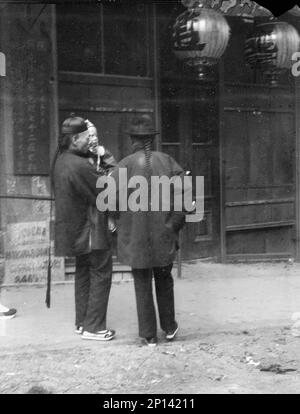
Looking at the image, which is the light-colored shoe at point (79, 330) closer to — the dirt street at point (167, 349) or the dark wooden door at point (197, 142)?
the dirt street at point (167, 349)

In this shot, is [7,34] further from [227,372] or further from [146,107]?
[227,372]

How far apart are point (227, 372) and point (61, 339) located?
1455mm

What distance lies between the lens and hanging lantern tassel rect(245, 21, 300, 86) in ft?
25.1

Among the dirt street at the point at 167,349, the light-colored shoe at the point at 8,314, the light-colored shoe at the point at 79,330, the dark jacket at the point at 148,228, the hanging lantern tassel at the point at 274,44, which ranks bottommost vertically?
the dirt street at the point at 167,349

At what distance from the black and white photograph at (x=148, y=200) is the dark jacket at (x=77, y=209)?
0.04ft

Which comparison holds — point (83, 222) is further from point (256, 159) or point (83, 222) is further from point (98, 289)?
point (256, 159)

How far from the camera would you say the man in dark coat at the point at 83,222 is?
5.46 meters

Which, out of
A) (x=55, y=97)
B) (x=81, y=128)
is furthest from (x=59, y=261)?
(x=81, y=128)

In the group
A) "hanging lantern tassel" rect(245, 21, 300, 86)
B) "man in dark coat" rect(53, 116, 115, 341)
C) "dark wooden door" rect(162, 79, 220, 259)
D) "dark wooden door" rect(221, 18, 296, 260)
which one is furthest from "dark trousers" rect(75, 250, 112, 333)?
"dark wooden door" rect(221, 18, 296, 260)

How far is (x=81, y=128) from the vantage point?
548 cm

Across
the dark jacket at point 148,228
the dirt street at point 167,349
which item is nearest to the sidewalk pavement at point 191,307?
the dirt street at point 167,349

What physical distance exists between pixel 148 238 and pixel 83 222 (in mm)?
592

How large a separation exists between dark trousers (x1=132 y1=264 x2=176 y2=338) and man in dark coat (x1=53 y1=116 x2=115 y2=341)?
0.30 meters

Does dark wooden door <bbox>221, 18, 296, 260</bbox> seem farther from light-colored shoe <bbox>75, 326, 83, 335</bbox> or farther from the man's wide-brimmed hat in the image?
light-colored shoe <bbox>75, 326, 83, 335</bbox>
